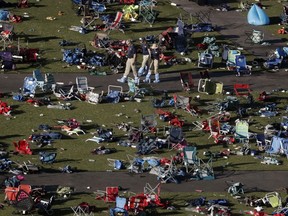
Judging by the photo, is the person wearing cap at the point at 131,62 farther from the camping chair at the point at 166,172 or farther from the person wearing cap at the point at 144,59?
the camping chair at the point at 166,172

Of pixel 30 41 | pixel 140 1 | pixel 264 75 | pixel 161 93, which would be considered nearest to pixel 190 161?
pixel 161 93

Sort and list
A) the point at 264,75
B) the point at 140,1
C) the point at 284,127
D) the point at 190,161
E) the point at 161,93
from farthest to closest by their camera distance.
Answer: the point at 140,1, the point at 264,75, the point at 161,93, the point at 284,127, the point at 190,161

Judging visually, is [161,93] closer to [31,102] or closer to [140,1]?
[31,102]

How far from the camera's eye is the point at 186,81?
188 ft

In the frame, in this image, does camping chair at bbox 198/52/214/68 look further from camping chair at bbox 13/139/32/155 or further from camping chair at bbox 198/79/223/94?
camping chair at bbox 13/139/32/155

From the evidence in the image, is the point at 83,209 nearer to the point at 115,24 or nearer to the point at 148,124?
the point at 148,124

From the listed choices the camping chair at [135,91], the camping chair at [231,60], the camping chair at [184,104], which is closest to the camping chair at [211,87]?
the camping chair at [184,104]

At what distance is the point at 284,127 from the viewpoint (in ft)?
173

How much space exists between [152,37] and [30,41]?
7.14m

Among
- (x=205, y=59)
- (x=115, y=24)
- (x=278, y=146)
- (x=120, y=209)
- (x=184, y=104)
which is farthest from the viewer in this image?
(x=115, y=24)

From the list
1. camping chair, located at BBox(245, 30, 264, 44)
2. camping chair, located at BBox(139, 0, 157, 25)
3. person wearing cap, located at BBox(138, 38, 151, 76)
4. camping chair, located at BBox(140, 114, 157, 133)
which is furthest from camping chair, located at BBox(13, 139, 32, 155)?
camping chair, located at BBox(245, 30, 264, 44)

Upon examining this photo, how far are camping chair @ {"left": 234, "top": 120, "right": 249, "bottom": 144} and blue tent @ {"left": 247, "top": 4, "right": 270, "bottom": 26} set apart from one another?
18.8 m

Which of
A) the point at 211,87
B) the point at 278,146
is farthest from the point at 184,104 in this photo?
the point at 278,146

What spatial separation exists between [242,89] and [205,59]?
392 centimetres
